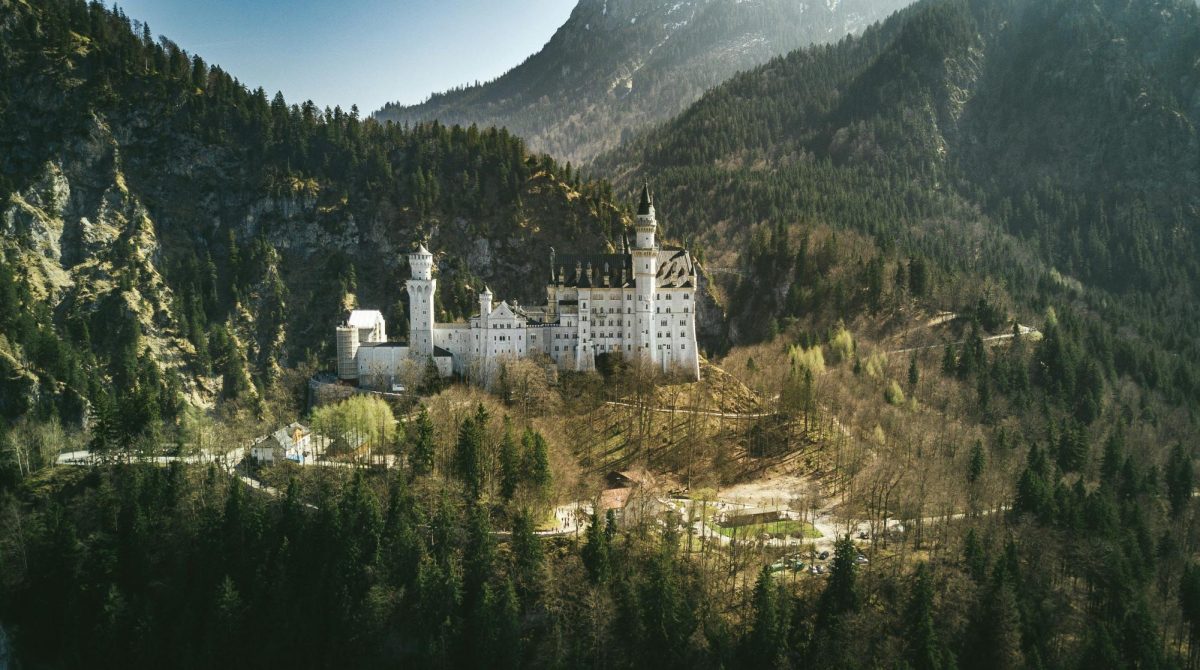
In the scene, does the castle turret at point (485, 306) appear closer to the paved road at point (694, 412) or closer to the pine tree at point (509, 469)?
the paved road at point (694, 412)

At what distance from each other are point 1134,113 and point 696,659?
188992mm

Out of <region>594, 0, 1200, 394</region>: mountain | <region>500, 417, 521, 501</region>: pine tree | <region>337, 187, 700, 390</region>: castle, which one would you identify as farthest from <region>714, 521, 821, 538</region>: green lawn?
<region>594, 0, 1200, 394</region>: mountain

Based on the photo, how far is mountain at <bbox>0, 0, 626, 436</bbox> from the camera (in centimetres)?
11681

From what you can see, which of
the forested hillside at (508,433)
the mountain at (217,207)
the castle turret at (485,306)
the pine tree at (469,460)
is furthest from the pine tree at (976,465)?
the mountain at (217,207)

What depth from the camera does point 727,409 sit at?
84250 millimetres

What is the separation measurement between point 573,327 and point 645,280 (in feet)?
27.9

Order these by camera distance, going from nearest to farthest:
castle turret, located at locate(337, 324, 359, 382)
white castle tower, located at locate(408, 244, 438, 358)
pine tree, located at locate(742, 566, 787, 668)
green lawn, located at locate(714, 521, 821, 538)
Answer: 1. pine tree, located at locate(742, 566, 787, 668)
2. green lawn, located at locate(714, 521, 821, 538)
3. white castle tower, located at locate(408, 244, 438, 358)
4. castle turret, located at locate(337, 324, 359, 382)

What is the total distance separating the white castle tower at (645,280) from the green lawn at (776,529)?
25.1 m

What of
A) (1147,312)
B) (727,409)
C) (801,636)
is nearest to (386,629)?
(801,636)

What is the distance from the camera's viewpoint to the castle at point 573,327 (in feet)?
283

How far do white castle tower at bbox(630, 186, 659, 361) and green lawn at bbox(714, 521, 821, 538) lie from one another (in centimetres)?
2514

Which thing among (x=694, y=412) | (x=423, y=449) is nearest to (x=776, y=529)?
(x=694, y=412)

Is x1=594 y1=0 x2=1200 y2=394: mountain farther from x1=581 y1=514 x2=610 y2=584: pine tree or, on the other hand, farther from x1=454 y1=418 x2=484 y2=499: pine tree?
x1=581 y1=514 x2=610 y2=584: pine tree

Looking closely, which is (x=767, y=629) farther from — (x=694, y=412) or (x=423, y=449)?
(x=694, y=412)
